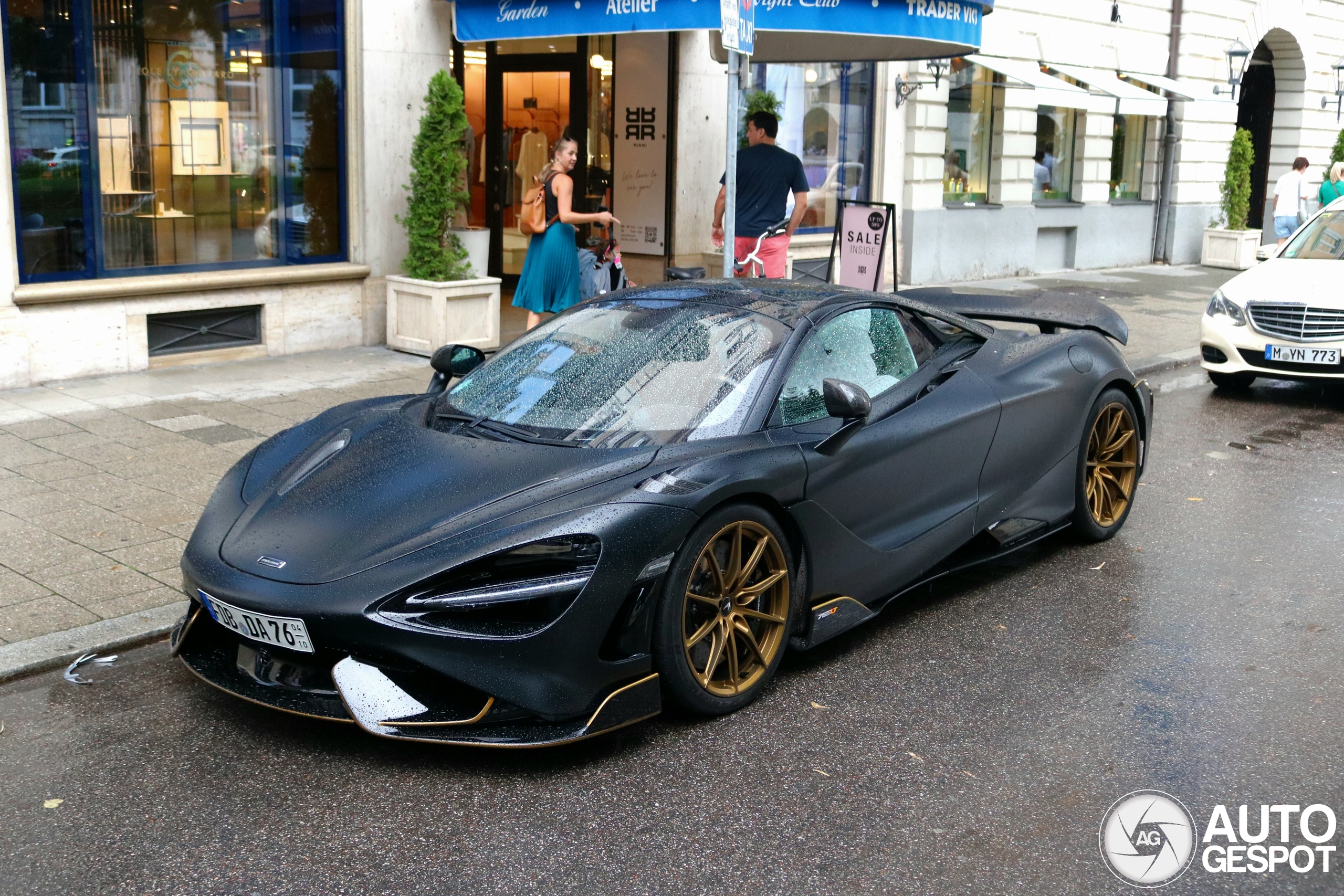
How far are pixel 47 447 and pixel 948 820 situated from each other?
615 cm

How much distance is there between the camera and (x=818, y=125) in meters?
16.6

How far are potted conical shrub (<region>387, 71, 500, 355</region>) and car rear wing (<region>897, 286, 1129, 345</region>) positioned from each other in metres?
5.08

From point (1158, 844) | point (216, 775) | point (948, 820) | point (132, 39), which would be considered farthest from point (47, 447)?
point (1158, 844)

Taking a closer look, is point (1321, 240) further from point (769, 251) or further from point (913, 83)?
point (913, 83)

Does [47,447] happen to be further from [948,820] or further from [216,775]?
[948,820]

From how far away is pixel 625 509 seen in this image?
13.6ft

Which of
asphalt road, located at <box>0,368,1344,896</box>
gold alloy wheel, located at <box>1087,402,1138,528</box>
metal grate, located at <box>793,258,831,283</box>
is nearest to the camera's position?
asphalt road, located at <box>0,368,1344,896</box>

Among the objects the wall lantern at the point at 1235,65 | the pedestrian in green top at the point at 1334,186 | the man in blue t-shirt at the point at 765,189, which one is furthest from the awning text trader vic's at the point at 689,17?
the wall lantern at the point at 1235,65

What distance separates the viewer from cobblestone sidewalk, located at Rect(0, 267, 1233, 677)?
5.43m

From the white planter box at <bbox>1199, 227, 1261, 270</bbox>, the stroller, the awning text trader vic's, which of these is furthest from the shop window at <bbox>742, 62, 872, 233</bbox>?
the white planter box at <bbox>1199, 227, 1261, 270</bbox>

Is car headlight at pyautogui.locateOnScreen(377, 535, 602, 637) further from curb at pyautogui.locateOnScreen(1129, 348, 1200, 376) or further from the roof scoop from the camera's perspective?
curb at pyautogui.locateOnScreen(1129, 348, 1200, 376)

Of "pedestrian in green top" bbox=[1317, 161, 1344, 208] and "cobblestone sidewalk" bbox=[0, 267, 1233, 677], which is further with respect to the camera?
"pedestrian in green top" bbox=[1317, 161, 1344, 208]

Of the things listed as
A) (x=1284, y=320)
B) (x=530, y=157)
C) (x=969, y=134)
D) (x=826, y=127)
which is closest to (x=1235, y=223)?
(x=969, y=134)

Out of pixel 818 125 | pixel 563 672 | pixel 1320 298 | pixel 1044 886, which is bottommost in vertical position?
pixel 1044 886
